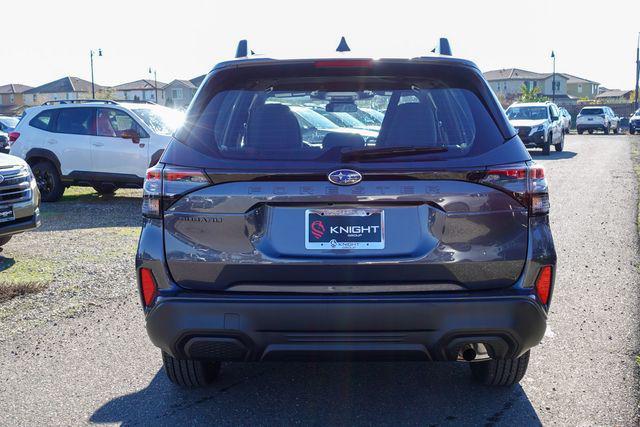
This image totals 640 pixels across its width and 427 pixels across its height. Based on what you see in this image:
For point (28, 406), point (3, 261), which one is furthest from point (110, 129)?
point (28, 406)

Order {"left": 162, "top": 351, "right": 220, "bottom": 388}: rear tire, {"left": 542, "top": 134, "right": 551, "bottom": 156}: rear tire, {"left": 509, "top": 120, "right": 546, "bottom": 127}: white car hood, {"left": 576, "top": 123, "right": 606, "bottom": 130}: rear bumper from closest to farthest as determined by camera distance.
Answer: {"left": 162, "top": 351, "right": 220, "bottom": 388}: rear tire
{"left": 542, "top": 134, "right": 551, "bottom": 156}: rear tire
{"left": 509, "top": 120, "right": 546, "bottom": 127}: white car hood
{"left": 576, "top": 123, "right": 606, "bottom": 130}: rear bumper

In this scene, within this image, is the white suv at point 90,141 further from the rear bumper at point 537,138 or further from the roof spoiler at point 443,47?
the rear bumper at point 537,138

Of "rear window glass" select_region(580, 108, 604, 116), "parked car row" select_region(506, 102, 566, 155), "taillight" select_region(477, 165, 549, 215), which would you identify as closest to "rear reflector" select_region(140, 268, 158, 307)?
"taillight" select_region(477, 165, 549, 215)

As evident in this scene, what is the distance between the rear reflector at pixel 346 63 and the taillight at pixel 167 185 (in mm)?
791

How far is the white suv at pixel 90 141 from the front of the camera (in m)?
13.0

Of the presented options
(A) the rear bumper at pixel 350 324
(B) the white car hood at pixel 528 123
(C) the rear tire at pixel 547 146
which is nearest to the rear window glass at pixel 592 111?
(B) the white car hood at pixel 528 123

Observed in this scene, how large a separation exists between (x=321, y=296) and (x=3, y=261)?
592 cm

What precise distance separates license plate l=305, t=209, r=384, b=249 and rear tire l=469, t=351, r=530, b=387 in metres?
1.25

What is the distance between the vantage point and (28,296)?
254 inches

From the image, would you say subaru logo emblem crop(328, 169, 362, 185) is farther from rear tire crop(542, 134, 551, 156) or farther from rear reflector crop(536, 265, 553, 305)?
rear tire crop(542, 134, 551, 156)

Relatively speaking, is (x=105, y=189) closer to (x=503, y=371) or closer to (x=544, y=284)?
(x=503, y=371)

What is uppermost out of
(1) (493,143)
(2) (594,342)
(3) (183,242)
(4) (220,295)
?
(1) (493,143)

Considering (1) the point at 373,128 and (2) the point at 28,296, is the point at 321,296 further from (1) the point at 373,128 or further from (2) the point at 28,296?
(2) the point at 28,296

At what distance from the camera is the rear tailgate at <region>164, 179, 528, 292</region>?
3277mm
